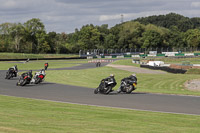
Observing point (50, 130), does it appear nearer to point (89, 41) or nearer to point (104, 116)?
point (104, 116)

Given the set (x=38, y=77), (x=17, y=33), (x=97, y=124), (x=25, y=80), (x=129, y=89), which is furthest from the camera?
(x=17, y=33)

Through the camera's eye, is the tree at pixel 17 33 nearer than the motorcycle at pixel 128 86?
No

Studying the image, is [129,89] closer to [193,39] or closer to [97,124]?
[97,124]

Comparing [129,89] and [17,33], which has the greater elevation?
[17,33]

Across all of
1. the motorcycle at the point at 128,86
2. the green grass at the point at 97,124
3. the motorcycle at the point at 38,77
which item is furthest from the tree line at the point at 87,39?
the green grass at the point at 97,124

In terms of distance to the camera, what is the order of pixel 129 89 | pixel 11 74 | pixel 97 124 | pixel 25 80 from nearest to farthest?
pixel 97 124
pixel 129 89
pixel 25 80
pixel 11 74

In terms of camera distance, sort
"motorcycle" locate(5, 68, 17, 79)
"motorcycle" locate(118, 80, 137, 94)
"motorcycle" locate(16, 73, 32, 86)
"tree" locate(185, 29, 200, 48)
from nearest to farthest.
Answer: "motorcycle" locate(118, 80, 137, 94) < "motorcycle" locate(16, 73, 32, 86) < "motorcycle" locate(5, 68, 17, 79) < "tree" locate(185, 29, 200, 48)

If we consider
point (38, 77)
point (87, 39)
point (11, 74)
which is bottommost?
point (11, 74)

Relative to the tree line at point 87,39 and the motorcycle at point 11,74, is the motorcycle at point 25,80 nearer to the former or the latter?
the motorcycle at point 11,74

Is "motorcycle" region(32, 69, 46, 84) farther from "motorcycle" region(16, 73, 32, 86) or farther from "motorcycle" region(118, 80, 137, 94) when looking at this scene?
"motorcycle" region(118, 80, 137, 94)

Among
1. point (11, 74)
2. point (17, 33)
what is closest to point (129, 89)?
point (11, 74)

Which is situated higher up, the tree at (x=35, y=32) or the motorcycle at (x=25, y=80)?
the tree at (x=35, y=32)

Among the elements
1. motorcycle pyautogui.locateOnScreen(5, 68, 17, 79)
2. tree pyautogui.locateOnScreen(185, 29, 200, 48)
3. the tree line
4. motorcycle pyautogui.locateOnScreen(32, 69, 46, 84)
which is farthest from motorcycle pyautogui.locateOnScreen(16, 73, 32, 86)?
tree pyautogui.locateOnScreen(185, 29, 200, 48)

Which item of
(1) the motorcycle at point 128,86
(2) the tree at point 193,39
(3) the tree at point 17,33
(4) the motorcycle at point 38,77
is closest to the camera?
(1) the motorcycle at point 128,86
